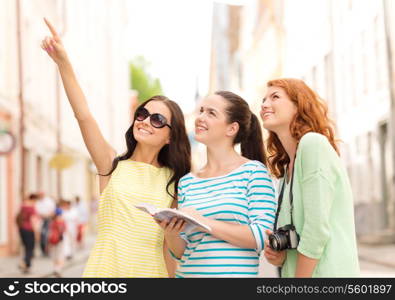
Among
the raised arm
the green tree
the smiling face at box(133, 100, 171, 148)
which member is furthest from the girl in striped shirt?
the green tree

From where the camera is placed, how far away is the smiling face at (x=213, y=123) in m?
3.19

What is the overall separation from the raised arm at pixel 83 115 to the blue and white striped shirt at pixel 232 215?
0.54 metres

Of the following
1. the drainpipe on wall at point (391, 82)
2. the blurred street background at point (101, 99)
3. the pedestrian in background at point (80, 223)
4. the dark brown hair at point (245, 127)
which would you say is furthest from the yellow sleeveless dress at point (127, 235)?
the pedestrian in background at point (80, 223)

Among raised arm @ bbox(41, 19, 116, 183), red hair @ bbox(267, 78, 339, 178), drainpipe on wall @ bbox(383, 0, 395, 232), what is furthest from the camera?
drainpipe on wall @ bbox(383, 0, 395, 232)

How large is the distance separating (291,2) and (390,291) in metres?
28.8

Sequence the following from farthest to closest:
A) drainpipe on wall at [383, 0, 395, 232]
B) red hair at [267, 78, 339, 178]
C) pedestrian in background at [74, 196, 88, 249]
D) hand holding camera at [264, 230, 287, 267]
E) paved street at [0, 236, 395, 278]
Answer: pedestrian in background at [74, 196, 88, 249] < drainpipe on wall at [383, 0, 395, 232] < paved street at [0, 236, 395, 278] < red hair at [267, 78, 339, 178] < hand holding camera at [264, 230, 287, 267]

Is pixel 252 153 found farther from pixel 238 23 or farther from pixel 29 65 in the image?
pixel 238 23

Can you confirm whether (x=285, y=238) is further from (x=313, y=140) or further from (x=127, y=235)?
(x=127, y=235)

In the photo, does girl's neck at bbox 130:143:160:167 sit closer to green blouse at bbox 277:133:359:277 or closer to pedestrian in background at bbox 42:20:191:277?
pedestrian in background at bbox 42:20:191:277

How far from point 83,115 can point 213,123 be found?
2.12 feet

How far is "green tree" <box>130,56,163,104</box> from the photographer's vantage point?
53094mm

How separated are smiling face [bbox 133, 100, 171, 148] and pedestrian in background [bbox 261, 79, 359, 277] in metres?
0.72

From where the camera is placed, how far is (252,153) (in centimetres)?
339

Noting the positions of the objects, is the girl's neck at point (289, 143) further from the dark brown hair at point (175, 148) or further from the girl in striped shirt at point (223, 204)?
the dark brown hair at point (175, 148)
